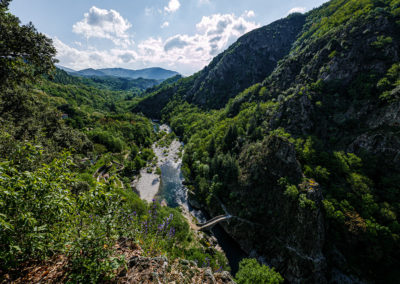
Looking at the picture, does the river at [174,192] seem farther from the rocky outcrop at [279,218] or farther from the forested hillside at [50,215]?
the forested hillside at [50,215]

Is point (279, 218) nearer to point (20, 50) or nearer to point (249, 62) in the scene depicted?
point (20, 50)

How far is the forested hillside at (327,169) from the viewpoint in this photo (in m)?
25.4

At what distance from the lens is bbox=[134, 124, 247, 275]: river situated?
Result: 3105cm

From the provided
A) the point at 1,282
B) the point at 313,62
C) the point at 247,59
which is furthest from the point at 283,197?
the point at 247,59

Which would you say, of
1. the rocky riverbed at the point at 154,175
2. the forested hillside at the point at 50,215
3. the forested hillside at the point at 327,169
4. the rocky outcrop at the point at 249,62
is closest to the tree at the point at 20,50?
the forested hillside at the point at 50,215

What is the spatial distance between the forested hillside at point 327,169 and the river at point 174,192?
7.86 ft

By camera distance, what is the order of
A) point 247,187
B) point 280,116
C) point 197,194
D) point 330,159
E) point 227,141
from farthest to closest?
point 227,141, point 280,116, point 197,194, point 247,187, point 330,159

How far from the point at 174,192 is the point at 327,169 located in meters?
38.3

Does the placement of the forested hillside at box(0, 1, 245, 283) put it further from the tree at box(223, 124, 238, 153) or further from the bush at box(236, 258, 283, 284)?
the tree at box(223, 124, 238, 153)

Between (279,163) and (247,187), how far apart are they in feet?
30.9

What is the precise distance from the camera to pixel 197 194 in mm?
43094

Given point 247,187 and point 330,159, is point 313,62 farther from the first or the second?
point 247,187

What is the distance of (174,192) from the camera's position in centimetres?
4466

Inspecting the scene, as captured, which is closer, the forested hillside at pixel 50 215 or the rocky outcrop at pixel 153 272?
the forested hillside at pixel 50 215
